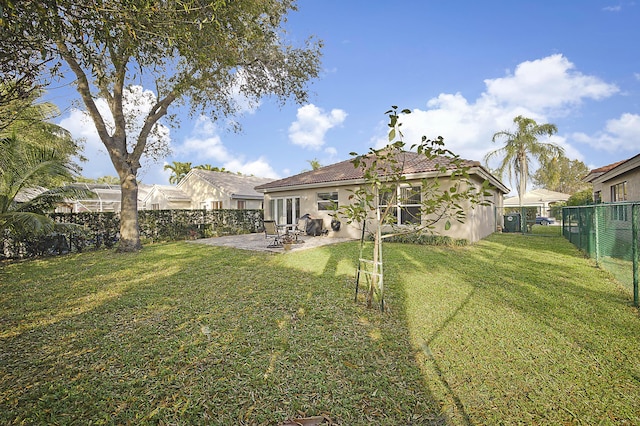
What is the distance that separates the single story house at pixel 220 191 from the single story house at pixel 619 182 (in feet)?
69.6

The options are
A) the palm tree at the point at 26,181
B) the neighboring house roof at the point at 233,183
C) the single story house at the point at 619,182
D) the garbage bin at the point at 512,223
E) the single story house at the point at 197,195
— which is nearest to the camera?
the palm tree at the point at 26,181

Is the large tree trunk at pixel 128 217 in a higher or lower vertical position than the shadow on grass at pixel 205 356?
higher

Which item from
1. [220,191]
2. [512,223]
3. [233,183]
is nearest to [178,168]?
[233,183]

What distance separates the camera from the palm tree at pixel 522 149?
77.4 ft

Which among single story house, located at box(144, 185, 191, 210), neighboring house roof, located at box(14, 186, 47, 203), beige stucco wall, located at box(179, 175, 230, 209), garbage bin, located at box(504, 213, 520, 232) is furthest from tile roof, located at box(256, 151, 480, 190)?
single story house, located at box(144, 185, 191, 210)

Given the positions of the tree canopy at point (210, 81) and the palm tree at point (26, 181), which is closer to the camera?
the palm tree at point (26, 181)

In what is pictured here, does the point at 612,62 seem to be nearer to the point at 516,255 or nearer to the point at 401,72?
the point at 401,72

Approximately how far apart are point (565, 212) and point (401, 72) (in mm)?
10667

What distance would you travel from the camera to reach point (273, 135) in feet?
67.9

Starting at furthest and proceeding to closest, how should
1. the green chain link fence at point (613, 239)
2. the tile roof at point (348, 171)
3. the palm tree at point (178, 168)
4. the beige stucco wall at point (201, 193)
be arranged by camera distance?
the palm tree at point (178, 168), the beige stucco wall at point (201, 193), the tile roof at point (348, 171), the green chain link fence at point (613, 239)

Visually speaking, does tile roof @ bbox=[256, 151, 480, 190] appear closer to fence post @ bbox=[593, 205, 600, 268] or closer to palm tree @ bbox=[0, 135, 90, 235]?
fence post @ bbox=[593, 205, 600, 268]

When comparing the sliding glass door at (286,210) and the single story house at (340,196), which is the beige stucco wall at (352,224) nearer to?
the single story house at (340,196)

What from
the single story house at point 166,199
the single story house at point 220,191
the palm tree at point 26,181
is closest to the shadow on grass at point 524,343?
the palm tree at point 26,181

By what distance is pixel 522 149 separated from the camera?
79.3 ft
